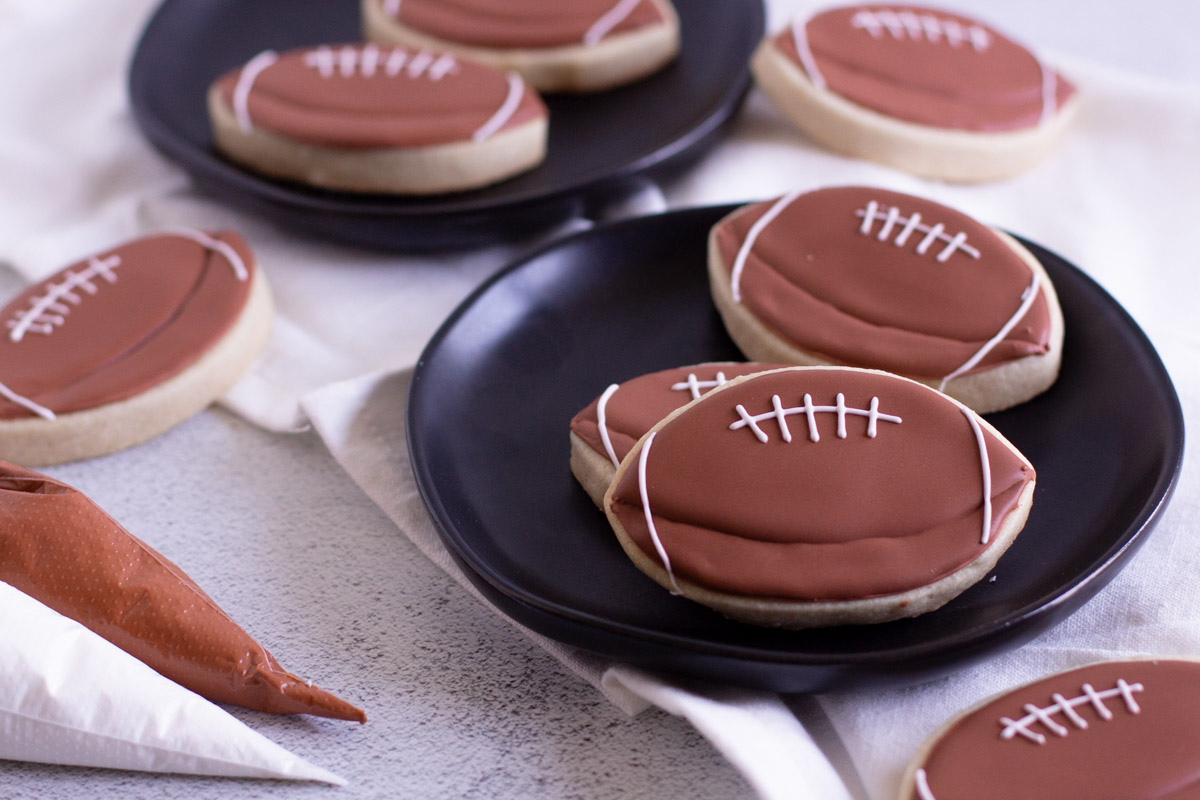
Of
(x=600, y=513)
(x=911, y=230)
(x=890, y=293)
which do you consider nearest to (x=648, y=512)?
(x=600, y=513)

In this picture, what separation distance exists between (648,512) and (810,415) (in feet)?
0.62

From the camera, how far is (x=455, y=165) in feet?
5.66

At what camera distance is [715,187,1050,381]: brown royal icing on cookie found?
134 centimetres

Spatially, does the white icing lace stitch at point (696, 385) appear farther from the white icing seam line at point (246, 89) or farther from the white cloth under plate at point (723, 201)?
the white icing seam line at point (246, 89)

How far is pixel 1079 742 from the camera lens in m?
0.96

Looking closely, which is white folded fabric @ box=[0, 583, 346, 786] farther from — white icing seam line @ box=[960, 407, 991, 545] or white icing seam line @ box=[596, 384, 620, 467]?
white icing seam line @ box=[960, 407, 991, 545]

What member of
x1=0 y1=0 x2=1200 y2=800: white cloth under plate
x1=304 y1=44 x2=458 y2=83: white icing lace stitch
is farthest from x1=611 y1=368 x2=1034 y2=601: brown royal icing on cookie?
x1=304 y1=44 x2=458 y2=83: white icing lace stitch

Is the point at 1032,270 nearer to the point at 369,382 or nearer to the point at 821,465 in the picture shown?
the point at 821,465

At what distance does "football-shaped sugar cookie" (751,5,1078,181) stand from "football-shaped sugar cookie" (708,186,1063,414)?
14.7 inches

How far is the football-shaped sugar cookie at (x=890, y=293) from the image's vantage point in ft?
4.37

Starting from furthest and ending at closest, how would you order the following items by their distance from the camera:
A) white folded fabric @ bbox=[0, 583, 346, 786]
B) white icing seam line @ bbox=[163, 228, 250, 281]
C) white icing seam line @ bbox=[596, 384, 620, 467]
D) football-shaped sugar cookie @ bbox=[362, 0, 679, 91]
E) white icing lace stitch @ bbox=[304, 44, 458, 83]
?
1. football-shaped sugar cookie @ bbox=[362, 0, 679, 91]
2. white icing lace stitch @ bbox=[304, 44, 458, 83]
3. white icing seam line @ bbox=[163, 228, 250, 281]
4. white icing seam line @ bbox=[596, 384, 620, 467]
5. white folded fabric @ bbox=[0, 583, 346, 786]

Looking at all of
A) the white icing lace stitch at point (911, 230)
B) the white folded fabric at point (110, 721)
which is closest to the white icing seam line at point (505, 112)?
the white icing lace stitch at point (911, 230)

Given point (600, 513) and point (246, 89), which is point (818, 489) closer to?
point (600, 513)

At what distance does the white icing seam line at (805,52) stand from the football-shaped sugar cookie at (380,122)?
456 mm
